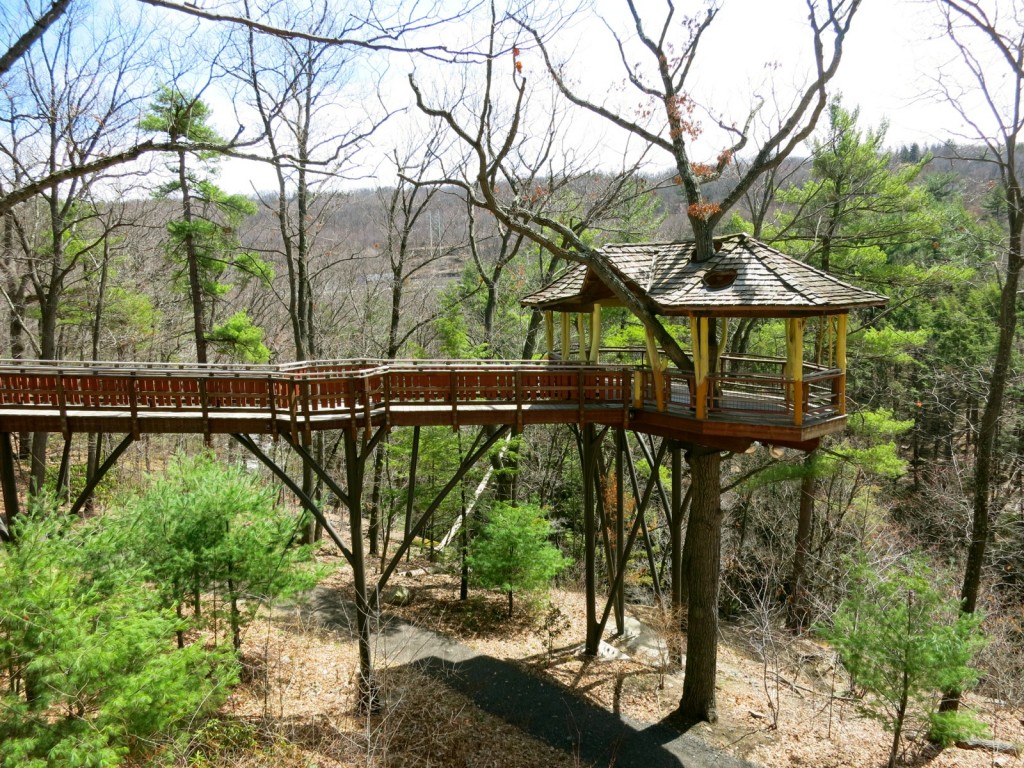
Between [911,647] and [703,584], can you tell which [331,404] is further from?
[911,647]

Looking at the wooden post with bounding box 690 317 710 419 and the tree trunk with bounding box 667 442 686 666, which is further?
the tree trunk with bounding box 667 442 686 666

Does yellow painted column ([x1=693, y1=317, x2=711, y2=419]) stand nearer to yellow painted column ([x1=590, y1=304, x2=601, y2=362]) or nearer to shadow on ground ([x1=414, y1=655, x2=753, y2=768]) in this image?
yellow painted column ([x1=590, y1=304, x2=601, y2=362])

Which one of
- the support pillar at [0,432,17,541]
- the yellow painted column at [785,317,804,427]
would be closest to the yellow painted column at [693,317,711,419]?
the yellow painted column at [785,317,804,427]

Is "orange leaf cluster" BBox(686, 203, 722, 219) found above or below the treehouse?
above

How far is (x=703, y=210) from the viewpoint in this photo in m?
10.6

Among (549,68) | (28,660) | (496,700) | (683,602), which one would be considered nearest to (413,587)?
(496,700)

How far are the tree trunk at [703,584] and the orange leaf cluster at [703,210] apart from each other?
4.01m

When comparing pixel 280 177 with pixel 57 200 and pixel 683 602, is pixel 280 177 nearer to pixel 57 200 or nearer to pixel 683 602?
pixel 57 200

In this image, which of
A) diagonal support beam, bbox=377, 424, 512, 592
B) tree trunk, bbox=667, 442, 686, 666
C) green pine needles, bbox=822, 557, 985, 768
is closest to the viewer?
green pine needles, bbox=822, 557, 985, 768

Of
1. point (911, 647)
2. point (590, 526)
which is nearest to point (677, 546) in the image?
point (590, 526)

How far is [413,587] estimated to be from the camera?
17.2 m

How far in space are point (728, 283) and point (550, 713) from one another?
8144 mm

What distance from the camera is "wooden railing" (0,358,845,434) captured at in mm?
9531

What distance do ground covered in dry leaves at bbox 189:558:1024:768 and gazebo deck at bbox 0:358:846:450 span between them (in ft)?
11.1
